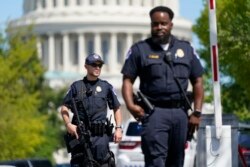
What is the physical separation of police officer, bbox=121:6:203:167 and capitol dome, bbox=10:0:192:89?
433 feet

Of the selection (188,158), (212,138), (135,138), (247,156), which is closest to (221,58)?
(135,138)

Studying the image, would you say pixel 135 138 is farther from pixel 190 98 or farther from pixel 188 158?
pixel 190 98

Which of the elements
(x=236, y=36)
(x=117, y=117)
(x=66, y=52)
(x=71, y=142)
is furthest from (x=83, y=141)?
(x=66, y=52)

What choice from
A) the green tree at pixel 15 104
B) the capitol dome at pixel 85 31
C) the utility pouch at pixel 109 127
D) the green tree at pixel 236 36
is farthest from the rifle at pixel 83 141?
the capitol dome at pixel 85 31

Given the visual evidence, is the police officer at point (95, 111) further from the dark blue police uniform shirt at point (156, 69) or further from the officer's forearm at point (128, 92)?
the officer's forearm at point (128, 92)

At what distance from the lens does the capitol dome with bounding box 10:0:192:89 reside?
14462 cm

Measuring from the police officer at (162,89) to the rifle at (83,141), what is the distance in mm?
3181

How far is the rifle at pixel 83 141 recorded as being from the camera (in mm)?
15125

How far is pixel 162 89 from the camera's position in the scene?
1195cm

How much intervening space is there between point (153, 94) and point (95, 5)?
135575 mm

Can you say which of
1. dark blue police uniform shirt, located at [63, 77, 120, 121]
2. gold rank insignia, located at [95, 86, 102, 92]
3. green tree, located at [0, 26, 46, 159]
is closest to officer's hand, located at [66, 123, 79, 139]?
dark blue police uniform shirt, located at [63, 77, 120, 121]

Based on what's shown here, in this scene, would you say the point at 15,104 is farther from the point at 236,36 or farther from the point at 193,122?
the point at 193,122

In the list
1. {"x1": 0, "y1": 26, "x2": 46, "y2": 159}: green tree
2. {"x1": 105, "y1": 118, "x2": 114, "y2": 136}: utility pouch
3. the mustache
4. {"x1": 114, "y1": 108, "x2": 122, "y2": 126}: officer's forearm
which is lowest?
{"x1": 0, "y1": 26, "x2": 46, "y2": 159}: green tree

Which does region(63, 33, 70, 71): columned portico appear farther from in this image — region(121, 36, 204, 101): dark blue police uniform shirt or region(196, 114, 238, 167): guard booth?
region(121, 36, 204, 101): dark blue police uniform shirt
